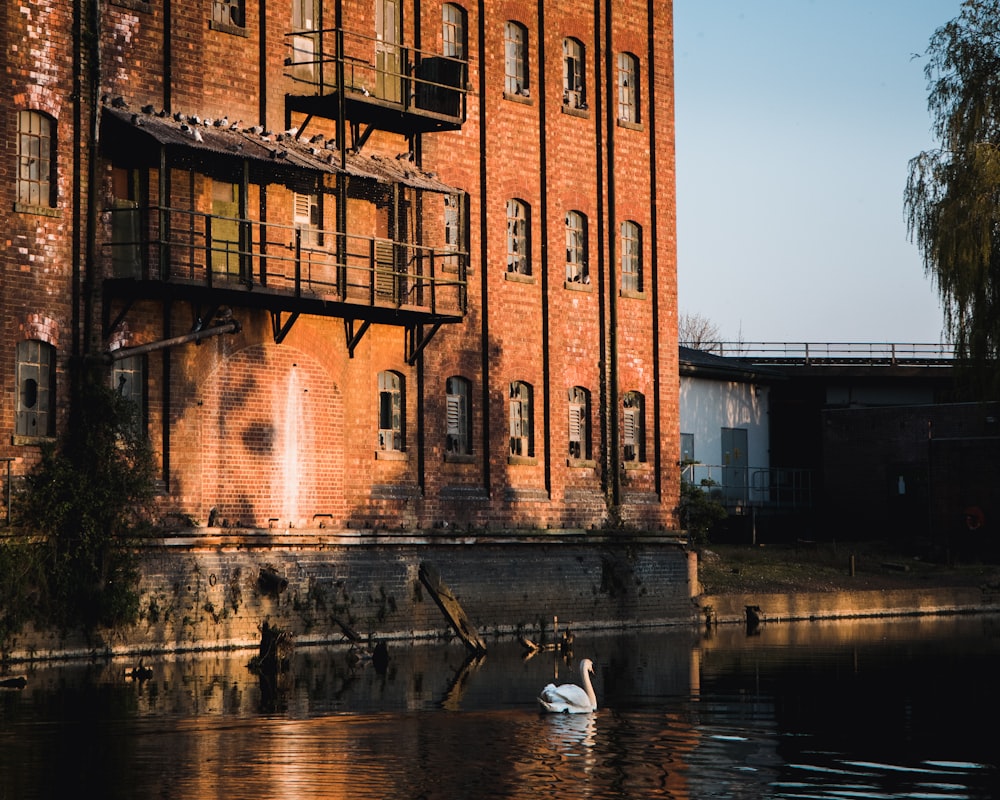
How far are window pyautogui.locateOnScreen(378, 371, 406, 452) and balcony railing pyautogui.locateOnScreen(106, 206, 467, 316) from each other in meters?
1.60

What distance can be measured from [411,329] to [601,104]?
8017 mm

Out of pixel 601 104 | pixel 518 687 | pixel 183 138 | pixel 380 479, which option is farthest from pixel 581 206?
pixel 518 687

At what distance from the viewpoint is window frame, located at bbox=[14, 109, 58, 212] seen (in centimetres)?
2898

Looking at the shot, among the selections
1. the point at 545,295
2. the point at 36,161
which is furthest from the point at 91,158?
the point at 545,295

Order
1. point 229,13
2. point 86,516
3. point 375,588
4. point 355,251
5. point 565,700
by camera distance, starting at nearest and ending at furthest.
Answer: point 565,700
point 86,516
point 229,13
point 375,588
point 355,251

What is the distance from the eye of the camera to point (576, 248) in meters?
39.3

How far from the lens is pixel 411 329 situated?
34.9 metres

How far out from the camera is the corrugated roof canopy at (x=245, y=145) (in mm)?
29500

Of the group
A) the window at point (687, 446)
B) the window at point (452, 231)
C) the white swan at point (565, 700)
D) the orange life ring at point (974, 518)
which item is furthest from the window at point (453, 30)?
the orange life ring at point (974, 518)

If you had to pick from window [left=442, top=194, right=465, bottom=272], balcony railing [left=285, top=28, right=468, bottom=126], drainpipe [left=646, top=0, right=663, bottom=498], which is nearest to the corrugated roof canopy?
balcony railing [left=285, top=28, right=468, bottom=126]

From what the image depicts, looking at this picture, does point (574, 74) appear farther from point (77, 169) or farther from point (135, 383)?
point (135, 383)

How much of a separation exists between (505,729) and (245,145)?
14.4 meters

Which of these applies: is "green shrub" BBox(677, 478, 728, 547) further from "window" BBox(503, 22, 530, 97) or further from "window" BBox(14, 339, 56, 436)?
"window" BBox(14, 339, 56, 436)

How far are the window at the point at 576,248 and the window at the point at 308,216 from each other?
7359mm
